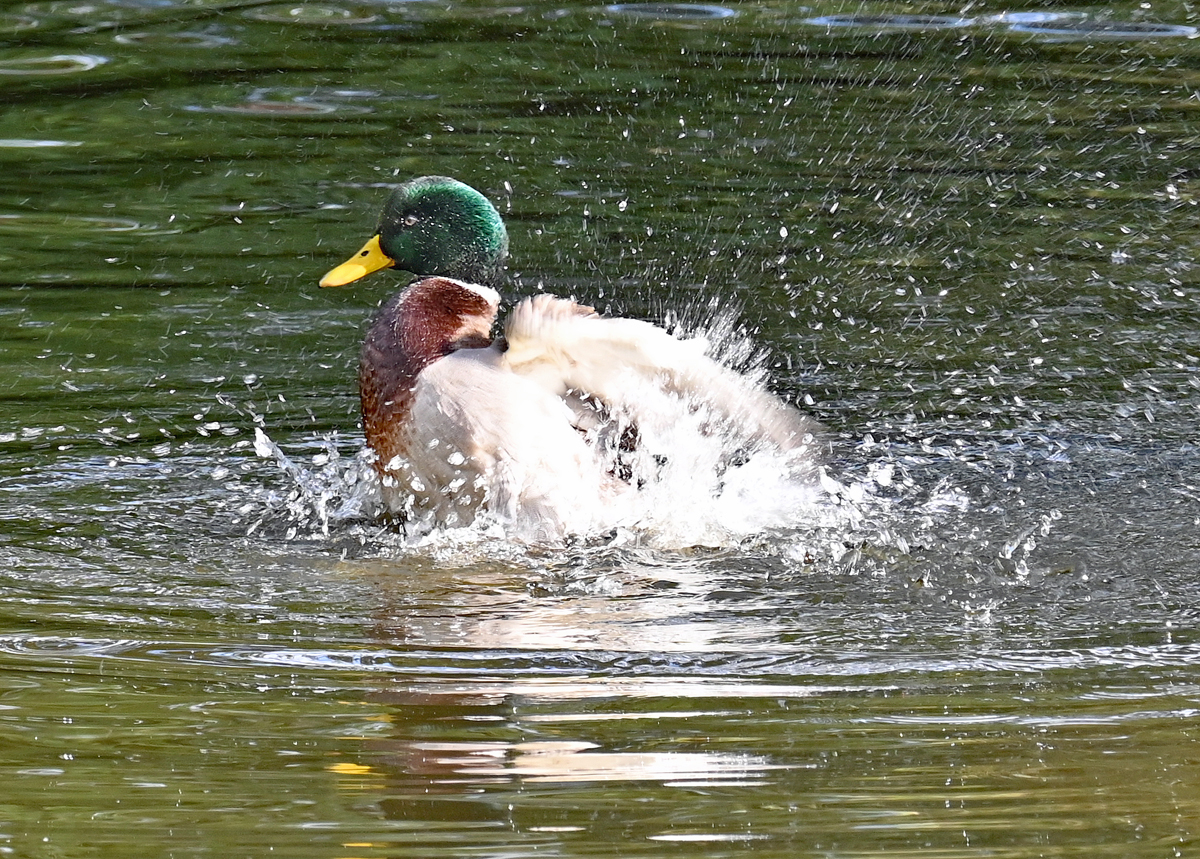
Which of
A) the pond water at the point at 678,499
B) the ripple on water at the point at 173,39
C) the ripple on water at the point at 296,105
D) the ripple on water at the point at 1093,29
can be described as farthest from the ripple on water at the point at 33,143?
the ripple on water at the point at 1093,29

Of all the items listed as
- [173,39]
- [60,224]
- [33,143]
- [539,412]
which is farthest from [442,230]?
[173,39]

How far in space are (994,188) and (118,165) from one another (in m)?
3.81

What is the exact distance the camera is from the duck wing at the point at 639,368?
15.1ft

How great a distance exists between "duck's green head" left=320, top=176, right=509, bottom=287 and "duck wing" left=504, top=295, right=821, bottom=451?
0.54m

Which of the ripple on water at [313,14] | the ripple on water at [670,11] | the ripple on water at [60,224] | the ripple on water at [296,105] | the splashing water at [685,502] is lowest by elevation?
the splashing water at [685,502]

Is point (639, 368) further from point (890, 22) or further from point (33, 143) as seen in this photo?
point (890, 22)

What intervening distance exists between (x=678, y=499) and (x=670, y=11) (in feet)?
18.0

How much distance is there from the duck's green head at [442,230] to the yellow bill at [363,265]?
1.0 inches

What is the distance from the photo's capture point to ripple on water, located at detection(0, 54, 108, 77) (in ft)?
29.4

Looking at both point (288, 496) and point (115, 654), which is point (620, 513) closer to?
point (288, 496)

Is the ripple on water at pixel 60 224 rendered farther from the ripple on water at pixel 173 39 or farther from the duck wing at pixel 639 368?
the duck wing at pixel 639 368

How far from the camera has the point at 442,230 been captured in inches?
203

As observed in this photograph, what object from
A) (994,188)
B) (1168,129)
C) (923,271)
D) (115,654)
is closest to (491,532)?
(115,654)

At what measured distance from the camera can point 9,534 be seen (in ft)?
14.9
